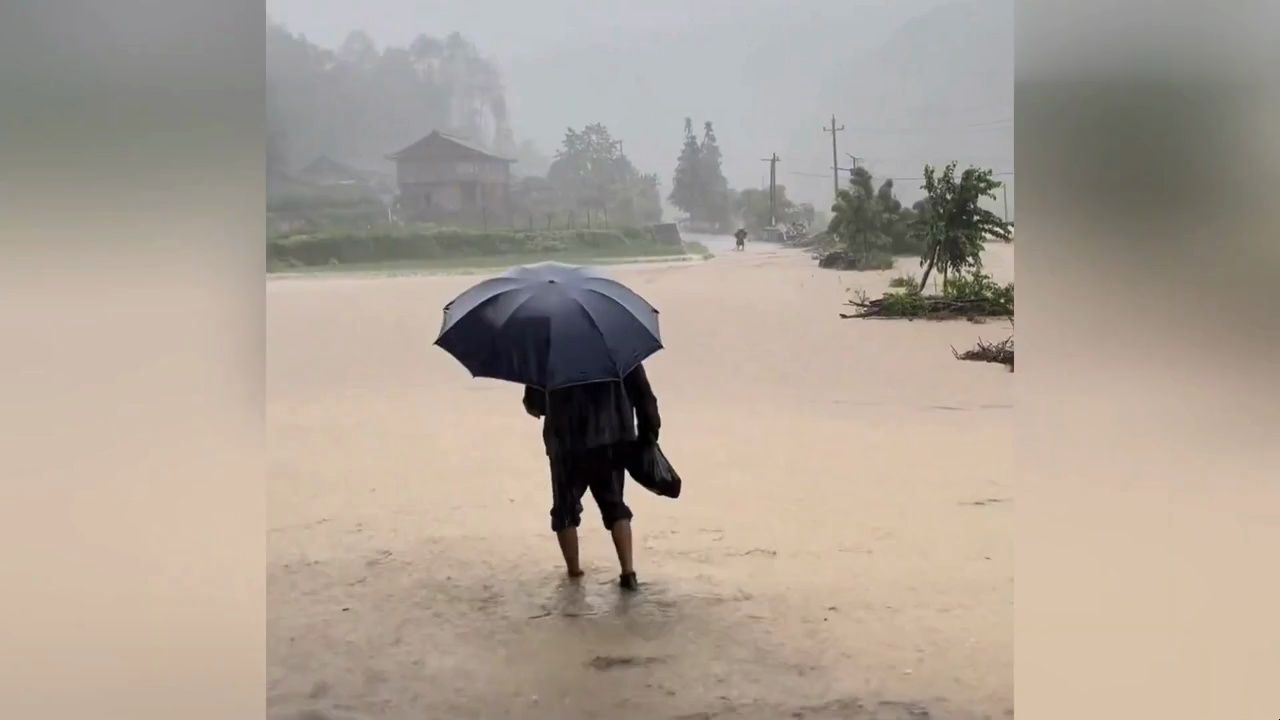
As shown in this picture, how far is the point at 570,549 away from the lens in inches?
96.9

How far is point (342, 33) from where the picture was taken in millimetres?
3139

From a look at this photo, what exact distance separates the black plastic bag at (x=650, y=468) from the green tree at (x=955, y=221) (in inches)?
49.2

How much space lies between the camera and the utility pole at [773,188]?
3219 mm

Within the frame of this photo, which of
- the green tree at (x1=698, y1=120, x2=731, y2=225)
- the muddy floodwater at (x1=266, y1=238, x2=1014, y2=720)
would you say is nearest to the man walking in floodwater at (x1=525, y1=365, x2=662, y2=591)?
the muddy floodwater at (x1=266, y1=238, x2=1014, y2=720)

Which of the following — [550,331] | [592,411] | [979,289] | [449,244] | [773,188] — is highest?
[773,188]

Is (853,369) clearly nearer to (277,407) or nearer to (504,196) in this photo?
(504,196)

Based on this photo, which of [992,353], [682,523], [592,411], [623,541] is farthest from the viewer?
[992,353]

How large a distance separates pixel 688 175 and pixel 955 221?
83 centimetres

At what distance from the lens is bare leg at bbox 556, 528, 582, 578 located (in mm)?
2436

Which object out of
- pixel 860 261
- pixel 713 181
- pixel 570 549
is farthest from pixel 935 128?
pixel 570 549

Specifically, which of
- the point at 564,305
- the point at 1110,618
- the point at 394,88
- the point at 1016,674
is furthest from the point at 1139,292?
the point at 394,88

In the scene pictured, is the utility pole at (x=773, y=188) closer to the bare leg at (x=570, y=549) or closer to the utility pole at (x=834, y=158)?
the utility pole at (x=834, y=158)

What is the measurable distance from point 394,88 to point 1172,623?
2657mm

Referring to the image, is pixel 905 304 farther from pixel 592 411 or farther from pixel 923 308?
pixel 592 411
